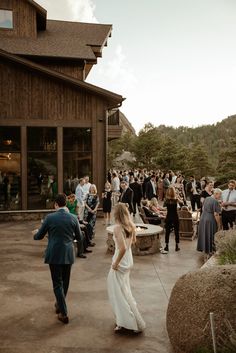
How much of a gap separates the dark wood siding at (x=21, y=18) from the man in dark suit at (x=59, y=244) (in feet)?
59.5

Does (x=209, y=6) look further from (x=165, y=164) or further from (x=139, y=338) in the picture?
(x=165, y=164)

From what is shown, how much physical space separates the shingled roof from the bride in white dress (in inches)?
647

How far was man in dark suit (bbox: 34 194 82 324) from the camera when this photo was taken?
6.29 m

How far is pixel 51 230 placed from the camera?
6.38 meters

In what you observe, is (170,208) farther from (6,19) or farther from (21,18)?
(6,19)

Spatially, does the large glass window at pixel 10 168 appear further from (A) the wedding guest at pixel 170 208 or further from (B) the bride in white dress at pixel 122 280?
(B) the bride in white dress at pixel 122 280

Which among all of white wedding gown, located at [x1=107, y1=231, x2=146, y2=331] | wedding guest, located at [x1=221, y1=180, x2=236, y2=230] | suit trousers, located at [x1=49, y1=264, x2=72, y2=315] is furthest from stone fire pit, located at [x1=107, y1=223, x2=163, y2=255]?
white wedding gown, located at [x1=107, y1=231, x2=146, y2=331]

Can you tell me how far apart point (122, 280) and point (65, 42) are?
19325mm

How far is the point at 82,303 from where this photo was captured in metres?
7.38

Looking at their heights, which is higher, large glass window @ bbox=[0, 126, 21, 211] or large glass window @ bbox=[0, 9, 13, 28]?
large glass window @ bbox=[0, 9, 13, 28]

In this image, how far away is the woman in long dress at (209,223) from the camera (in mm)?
9906

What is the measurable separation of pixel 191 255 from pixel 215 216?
169 cm

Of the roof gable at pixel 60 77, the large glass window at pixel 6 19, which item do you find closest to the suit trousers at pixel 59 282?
the roof gable at pixel 60 77

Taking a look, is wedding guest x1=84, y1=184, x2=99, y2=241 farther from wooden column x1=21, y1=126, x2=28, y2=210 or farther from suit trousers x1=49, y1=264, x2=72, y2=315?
wooden column x1=21, y1=126, x2=28, y2=210
